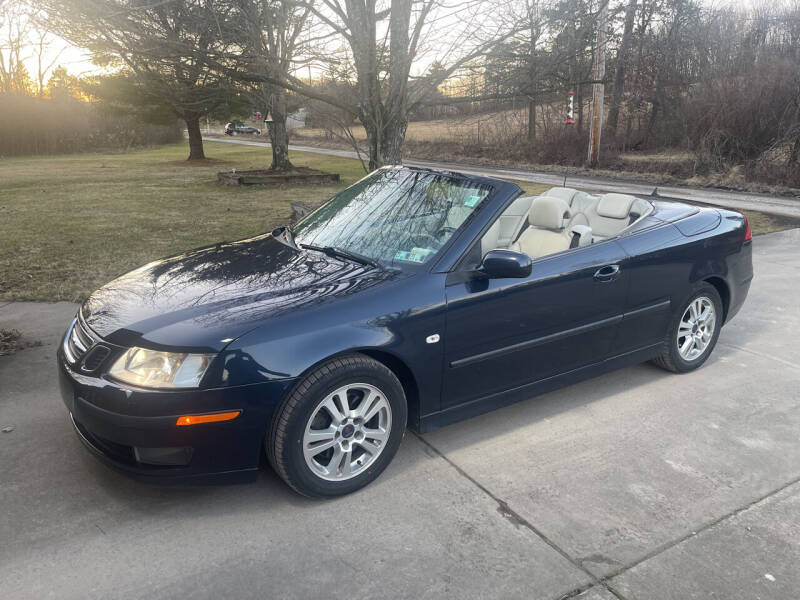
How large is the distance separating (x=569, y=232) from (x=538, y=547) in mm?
2044

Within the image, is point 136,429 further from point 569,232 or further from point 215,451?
point 569,232

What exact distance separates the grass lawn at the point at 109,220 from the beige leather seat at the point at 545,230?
177 inches

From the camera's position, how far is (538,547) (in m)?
2.80

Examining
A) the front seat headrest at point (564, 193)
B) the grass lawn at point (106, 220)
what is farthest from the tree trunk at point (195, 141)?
the front seat headrest at point (564, 193)

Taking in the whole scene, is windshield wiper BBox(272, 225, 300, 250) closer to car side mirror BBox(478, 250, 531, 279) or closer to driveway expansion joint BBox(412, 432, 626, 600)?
car side mirror BBox(478, 250, 531, 279)

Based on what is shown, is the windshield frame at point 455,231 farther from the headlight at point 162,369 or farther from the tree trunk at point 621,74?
the tree trunk at point 621,74

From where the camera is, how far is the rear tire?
A: 451 centimetres

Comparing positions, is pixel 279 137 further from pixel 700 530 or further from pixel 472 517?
pixel 700 530

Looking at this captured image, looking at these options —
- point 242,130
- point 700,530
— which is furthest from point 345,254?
point 242,130

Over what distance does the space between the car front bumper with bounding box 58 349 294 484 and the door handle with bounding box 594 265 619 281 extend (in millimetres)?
2028

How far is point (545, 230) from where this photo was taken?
165 inches

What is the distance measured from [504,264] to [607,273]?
3.00 ft

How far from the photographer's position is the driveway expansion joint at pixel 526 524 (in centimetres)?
256

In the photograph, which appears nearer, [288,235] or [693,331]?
[288,235]
